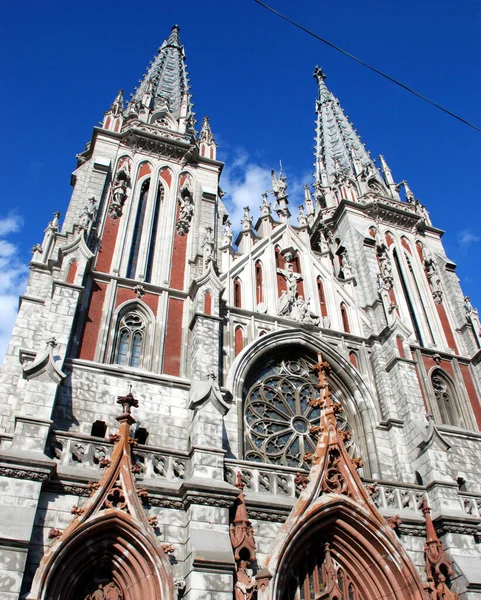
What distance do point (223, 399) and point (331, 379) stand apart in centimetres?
385

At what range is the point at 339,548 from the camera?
11328 mm

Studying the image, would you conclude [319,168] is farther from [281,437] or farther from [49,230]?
[281,437]

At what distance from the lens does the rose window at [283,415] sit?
44.8 ft

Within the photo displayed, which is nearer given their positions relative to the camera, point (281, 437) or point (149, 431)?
point (149, 431)

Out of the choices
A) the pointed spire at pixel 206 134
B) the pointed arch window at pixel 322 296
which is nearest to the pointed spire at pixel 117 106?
the pointed spire at pixel 206 134

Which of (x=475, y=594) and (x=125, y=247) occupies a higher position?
(x=125, y=247)

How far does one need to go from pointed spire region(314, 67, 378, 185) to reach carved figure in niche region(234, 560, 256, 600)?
844 inches

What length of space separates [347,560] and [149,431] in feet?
15.7

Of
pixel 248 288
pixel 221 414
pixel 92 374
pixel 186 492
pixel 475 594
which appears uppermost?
pixel 248 288

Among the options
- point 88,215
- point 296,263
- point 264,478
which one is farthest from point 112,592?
point 296,263

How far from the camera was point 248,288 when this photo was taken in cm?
1708

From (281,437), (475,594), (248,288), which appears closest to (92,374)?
(281,437)

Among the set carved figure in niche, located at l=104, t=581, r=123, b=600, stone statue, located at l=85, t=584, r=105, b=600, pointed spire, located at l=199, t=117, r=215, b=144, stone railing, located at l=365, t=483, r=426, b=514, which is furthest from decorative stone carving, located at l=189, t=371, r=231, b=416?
pointed spire, located at l=199, t=117, r=215, b=144

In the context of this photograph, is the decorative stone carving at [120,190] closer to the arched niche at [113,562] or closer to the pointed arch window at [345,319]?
the pointed arch window at [345,319]
